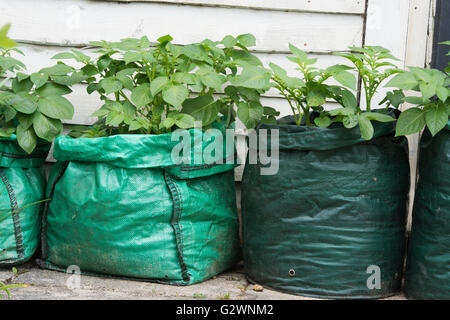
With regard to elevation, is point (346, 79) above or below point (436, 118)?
above

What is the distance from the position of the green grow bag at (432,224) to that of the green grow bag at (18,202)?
4.65 feet

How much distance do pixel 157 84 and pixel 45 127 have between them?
0.46 meters

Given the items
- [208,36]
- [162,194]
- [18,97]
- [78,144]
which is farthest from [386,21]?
[18,97]

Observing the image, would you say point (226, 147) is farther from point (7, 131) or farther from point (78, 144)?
point (7, 131)

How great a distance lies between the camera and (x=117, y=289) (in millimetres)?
1842

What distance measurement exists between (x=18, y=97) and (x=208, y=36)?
85 centimetres

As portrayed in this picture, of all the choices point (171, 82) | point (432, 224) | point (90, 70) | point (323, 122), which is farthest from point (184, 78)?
point (432, 224)

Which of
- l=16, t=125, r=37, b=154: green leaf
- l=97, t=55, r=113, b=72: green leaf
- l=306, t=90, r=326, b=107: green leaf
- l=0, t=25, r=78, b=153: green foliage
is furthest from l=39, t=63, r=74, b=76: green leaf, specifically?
l=306, t=90, r=326, b=107: green leaf

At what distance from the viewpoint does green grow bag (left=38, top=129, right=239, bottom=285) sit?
1824mm

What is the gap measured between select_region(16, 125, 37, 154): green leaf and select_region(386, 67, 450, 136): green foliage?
1.28 meters

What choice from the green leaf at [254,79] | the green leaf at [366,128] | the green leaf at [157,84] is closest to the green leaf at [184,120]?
the green leaf at [157,84]

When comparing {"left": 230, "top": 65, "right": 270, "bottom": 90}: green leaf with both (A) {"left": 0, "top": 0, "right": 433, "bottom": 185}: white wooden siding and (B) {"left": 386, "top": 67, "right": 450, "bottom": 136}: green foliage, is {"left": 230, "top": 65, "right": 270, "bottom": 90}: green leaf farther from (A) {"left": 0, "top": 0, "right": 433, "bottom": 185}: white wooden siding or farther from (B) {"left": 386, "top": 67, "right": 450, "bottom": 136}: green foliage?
(A) {"left": 0, "top": 0, "right": 433, "bottom": 185}: white wooden siding

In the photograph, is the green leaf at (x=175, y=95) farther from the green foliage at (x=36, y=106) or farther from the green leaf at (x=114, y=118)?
the green foliage at (x=36, y=106)

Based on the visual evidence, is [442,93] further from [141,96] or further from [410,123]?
[141,96]
